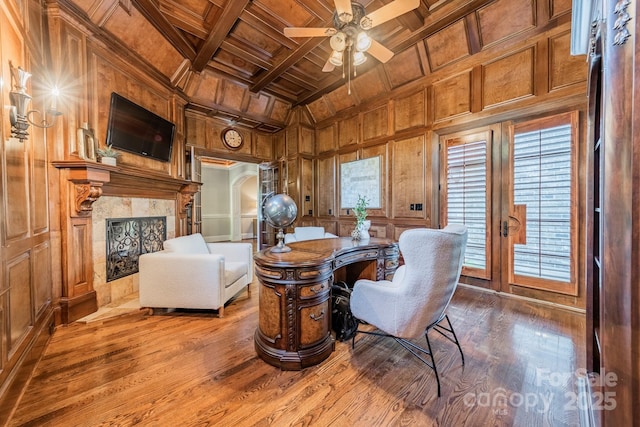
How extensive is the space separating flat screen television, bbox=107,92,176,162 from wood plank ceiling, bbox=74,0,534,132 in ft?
2.50

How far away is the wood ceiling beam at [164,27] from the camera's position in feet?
9.67

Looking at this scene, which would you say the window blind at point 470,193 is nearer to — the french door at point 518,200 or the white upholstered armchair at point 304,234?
the french door at point 518,200

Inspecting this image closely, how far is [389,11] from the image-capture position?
2365 millimetres

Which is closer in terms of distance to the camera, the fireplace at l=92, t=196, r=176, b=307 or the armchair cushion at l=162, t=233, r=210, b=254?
the armchair cushion at l=162, t=233, r=210, b=254

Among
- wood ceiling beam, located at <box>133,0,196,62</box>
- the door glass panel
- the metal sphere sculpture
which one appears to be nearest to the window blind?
the door glass panel

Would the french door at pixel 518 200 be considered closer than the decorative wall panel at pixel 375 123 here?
Yes

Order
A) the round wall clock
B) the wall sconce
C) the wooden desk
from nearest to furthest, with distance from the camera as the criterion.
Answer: the wall sconce → the wooden desk → the round wall clock

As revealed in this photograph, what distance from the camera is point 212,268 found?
2.65 metres

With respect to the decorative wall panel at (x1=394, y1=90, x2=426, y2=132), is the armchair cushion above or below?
below

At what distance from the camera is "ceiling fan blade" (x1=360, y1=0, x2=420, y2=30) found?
223cm

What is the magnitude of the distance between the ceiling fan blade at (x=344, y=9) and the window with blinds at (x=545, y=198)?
2.67 metres

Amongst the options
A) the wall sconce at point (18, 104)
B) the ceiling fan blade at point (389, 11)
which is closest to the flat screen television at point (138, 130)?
the wall sconce at point (18, 104)

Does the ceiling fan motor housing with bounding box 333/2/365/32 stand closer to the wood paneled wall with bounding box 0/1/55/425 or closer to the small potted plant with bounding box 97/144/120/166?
the wood paneled wall with bounding box 0/1/55/425

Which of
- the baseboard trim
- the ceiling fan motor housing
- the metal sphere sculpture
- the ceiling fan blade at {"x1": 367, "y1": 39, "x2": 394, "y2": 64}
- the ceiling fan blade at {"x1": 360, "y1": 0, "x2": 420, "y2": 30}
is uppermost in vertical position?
the ceiling fan motor housing
